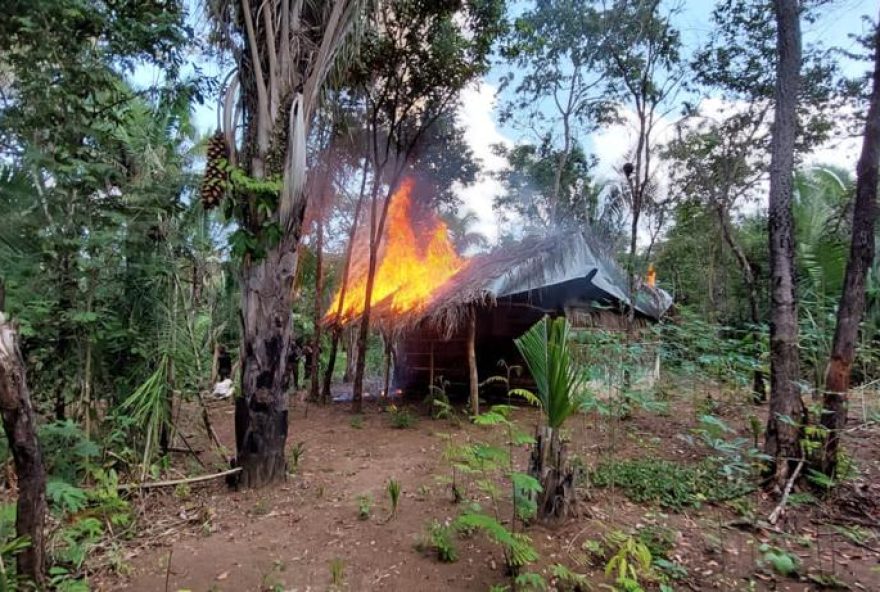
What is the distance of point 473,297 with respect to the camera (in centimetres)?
771

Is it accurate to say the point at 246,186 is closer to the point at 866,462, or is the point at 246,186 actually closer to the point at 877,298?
the point at 866,462

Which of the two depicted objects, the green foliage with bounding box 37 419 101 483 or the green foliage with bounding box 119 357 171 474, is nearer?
the green foliage with bounding box 37 419 101 483

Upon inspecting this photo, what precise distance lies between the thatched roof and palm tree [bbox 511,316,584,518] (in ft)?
13.8

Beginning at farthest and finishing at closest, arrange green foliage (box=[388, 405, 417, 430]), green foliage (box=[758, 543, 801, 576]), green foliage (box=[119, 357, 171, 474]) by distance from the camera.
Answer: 1. green foliage (box=[388, 405, 417, 430])
2. green foliage (box=[119, 357, 171, 474])
3. green foliage (box=[758, 543, 801, 576])

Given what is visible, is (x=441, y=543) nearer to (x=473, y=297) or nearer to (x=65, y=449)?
(x=65, y=449)

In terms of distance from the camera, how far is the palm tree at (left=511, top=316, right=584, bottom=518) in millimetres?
3340

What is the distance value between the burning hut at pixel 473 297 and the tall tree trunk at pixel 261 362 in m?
4.08

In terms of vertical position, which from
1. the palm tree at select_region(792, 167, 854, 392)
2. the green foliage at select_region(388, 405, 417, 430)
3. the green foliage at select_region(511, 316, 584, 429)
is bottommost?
the green foliage at select_region(388, 405, 417, 430)

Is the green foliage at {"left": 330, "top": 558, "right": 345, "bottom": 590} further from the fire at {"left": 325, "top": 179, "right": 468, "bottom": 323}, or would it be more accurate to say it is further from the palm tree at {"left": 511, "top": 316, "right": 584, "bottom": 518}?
the fire at {"left": 325, "top": 179, "right": 468, "bottom": 323}

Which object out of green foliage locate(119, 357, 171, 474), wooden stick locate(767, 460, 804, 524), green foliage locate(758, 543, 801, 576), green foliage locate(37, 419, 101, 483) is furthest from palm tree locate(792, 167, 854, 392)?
green foliage locate(37, 419, 101, 483)

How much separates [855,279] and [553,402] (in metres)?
3.17

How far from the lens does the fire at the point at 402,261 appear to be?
1038 cm

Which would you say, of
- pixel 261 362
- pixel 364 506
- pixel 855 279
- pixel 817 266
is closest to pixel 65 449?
pixel 261 362

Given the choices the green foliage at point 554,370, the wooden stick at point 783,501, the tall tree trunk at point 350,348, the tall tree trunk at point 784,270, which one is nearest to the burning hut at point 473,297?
the tall tree trunk at point 350,348
